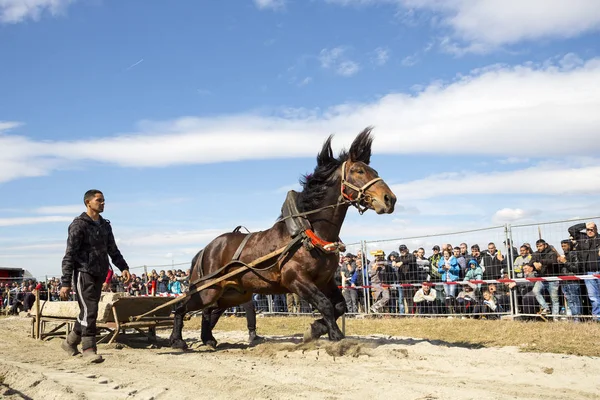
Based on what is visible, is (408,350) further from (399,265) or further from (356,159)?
(399,265)

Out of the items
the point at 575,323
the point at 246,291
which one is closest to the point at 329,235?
the point at 246,291

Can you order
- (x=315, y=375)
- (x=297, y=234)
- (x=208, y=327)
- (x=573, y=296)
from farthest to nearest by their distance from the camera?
(x=573, y=296), (x=208, y=327), (x=297, y=234), (x=315, y=375)

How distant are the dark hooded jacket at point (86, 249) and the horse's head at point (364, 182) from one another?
3.19 metres

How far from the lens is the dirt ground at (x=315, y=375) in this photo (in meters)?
5.09

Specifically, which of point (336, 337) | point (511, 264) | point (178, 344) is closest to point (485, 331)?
point (511, 264)

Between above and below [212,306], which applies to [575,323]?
below

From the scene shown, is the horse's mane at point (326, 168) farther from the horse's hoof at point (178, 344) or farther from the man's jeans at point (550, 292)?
the man's jeans at point (550, 292)

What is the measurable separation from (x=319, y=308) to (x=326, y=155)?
2182 mm

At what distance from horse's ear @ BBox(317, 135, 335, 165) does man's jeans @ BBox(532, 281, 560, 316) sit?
554 cm

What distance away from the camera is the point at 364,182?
25.3 feet

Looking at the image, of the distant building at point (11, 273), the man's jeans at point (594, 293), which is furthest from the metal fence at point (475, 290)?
the distant building at point (11, 273)

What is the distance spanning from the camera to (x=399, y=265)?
13750 mm

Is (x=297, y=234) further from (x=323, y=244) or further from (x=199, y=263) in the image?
(x=199, y=263)

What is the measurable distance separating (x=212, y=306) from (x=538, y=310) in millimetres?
6400
